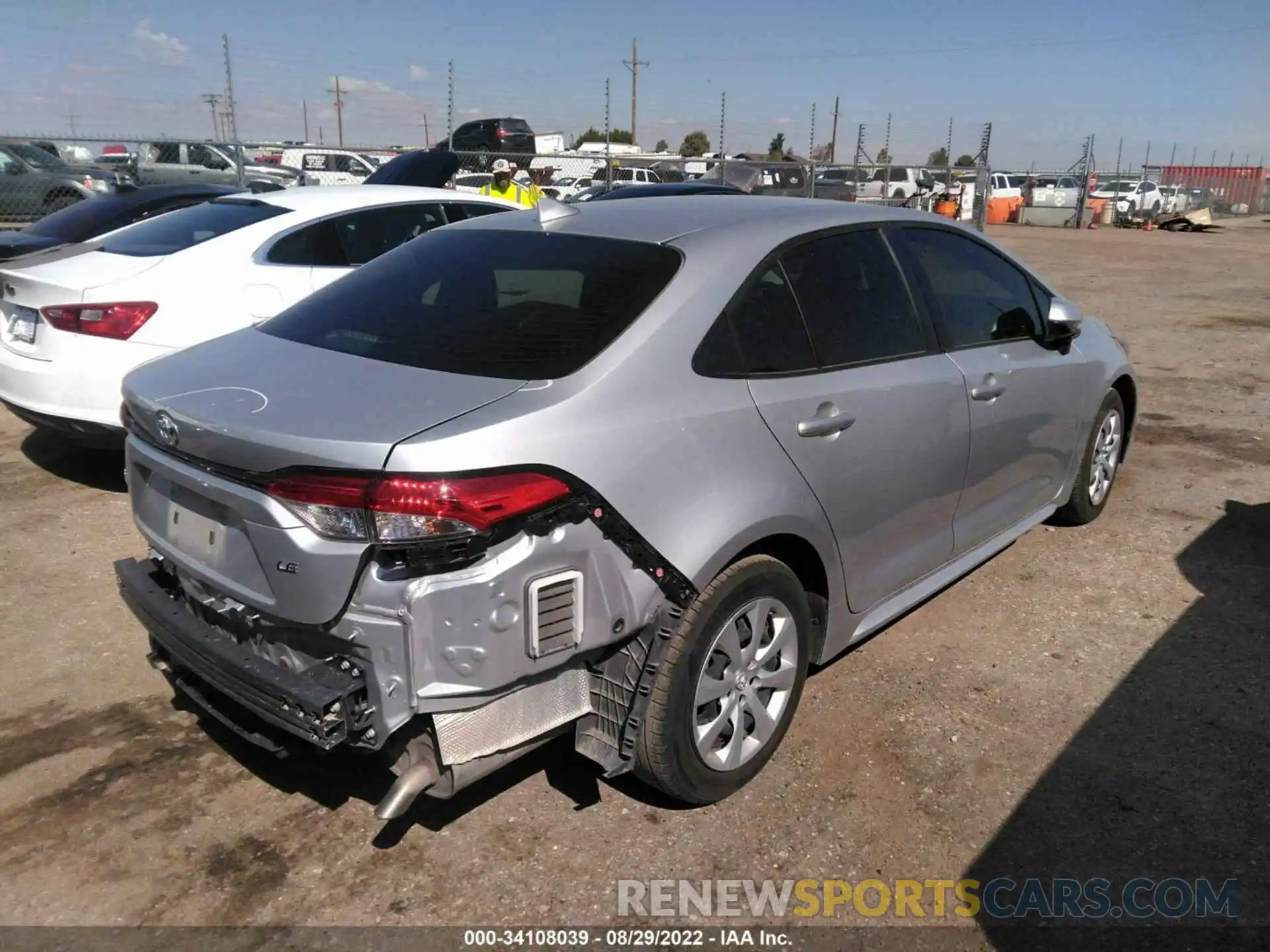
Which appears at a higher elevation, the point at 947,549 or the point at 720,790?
the point at 947,549

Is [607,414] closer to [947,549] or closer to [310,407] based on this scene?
[310,407]

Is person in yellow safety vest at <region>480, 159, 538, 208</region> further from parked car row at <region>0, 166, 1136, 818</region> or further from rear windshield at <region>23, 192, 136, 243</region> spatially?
parked car row at <region>0, 166, 1136, 818</region>

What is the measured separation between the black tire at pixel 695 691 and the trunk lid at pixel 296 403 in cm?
80

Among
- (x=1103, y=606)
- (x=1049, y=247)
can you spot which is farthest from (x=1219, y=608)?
(x=1049, y=247)

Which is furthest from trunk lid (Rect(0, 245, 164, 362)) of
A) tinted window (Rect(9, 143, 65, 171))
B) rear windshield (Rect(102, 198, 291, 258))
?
tinted window (Rect(9, 143, 65, 171))

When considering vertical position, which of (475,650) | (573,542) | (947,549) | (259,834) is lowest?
(259,834)

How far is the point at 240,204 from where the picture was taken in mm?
6039

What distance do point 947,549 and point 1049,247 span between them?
23.2m

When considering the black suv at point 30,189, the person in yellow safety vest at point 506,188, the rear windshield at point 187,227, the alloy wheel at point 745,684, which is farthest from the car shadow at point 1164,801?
the black suv at point 30,189

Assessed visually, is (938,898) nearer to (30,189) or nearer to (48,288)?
(48,288)

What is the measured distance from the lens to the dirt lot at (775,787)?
2.62m

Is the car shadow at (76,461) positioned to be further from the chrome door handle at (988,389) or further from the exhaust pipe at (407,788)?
the chrome door handle at (988,389)

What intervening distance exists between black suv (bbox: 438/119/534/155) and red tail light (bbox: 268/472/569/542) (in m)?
23.1

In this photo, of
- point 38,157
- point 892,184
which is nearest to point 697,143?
point 892,184
